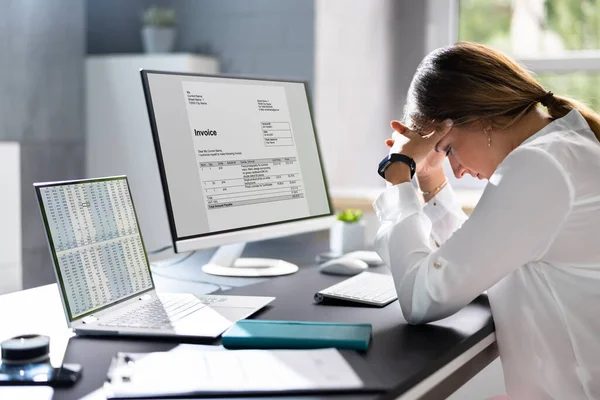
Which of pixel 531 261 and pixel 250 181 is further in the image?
pixel 250 181

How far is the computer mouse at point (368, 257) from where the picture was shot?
212 centimetres

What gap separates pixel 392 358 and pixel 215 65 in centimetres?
235

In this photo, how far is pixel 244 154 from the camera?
74.5 inches

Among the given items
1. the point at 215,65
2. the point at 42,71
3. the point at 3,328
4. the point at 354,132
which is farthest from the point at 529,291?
the point at 42,71

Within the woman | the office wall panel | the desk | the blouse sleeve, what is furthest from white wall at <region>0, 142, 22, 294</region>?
the blouse sleeve

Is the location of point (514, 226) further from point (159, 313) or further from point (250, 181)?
point (250, 181)

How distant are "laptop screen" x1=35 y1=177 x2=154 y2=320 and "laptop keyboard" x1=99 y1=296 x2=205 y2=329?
39 millimetres

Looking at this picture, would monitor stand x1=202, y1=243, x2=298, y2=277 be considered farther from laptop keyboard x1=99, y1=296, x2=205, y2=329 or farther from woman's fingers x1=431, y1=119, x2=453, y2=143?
woman's fingers x1=431, y1=119, x2=453, y2=143

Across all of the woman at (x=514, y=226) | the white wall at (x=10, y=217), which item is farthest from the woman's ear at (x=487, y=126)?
the white wall at (x=10, y=217)

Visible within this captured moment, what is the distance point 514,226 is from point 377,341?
292mm

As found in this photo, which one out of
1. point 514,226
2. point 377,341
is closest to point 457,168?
point 514,226

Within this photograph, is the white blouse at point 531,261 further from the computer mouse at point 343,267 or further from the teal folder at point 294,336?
the computer mouse at point 343,267

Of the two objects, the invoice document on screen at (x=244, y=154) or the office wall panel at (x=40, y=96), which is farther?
the office wall panel at (x=40, y=96)

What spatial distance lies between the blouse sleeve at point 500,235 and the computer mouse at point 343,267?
565mm
